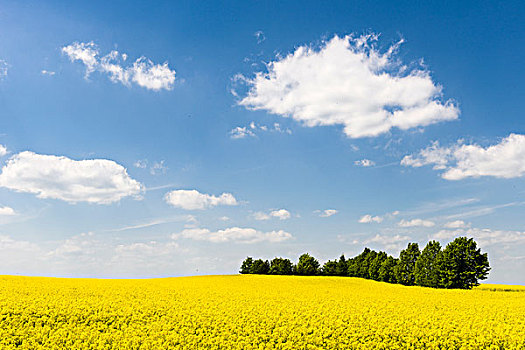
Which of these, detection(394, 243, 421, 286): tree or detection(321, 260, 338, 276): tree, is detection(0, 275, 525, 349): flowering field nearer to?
detection(394, 243, 421, 286): tree

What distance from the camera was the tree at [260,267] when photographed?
10175 cm

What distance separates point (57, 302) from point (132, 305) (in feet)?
16.4

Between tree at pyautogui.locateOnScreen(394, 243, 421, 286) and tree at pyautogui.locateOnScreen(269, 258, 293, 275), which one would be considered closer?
tree at pyautogui.locateOnScreen(394, 243, 421, 286)

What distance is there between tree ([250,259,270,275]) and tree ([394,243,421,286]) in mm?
36326

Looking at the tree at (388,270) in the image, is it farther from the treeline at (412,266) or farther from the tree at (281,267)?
the tree at (281,267)

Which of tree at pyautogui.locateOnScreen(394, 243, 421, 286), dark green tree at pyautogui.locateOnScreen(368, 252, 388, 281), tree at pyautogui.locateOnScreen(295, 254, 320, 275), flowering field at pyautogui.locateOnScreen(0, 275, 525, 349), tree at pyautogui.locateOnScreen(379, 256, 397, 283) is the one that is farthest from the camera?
tree at pyautogui.locateOnScreen(295, 254, 320, 275)

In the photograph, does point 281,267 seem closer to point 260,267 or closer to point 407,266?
point 260,267

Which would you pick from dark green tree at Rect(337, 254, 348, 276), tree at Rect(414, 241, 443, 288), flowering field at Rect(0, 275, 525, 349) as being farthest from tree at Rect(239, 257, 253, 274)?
flowering field at Rect(0, 275, 525, 349)

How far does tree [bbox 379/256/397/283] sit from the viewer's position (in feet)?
261

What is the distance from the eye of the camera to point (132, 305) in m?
27.7

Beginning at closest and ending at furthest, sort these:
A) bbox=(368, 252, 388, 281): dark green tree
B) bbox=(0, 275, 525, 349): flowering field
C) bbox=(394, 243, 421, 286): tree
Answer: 1. bbox=(0, 275, 525, 349): flowering field
2. bbox=(394, 243, 421, 286): tree
3. bbox=(368, 252, 388, 281): dark green tree

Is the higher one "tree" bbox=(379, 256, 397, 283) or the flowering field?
"tree" bbox=(379, 256, 397, 283)

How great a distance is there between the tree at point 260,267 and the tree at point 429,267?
4169 centimetres

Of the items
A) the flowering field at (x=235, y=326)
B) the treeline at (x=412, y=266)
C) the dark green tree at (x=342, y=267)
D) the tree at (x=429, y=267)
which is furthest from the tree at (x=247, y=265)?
the flowering field at (x=235, y=326)
